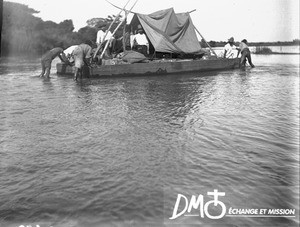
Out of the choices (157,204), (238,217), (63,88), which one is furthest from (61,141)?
(63,88)

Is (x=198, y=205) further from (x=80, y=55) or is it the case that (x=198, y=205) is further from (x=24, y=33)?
(x=24, y=33)

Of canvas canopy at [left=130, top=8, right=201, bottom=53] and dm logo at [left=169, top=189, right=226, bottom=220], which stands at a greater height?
canvas canopy at [left=130, top=8, right=201, bottom=53]

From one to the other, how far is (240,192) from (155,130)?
2050 mm

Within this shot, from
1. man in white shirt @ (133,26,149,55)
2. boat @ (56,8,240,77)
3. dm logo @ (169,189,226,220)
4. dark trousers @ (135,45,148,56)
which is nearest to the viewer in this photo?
dm logo @ (169,189,226,220)

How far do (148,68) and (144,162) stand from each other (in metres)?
9.34

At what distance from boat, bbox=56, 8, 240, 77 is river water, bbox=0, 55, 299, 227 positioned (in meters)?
5.71

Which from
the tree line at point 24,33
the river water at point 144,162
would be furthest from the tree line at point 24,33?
the river water at point 144,162

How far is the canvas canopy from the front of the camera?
1384 centimetres

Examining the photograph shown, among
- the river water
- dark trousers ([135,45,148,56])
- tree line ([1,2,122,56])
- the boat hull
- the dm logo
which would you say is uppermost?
tree line ([1,2,122,56])

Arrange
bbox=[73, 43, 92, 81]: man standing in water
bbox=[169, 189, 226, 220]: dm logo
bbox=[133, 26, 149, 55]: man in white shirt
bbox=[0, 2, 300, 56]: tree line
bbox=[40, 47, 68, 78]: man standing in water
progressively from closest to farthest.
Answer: bbox=[169, 189, 226, 220]: dm logo → bbox=[73, 43, 92, 81]: man standing in water → bbox=[40, 47, 68, 78]: man standing in water → bbox=[133, 26, 149, 55]: man in white shirt → bbox=[0, 2, 300, 56]: tree line

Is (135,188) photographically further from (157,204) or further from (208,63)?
(208,63)

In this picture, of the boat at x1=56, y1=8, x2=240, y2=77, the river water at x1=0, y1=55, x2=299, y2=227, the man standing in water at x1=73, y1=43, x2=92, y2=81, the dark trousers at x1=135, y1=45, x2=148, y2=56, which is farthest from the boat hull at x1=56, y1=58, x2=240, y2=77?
the river water at x1=0, y1=55, x2=299, y2=227

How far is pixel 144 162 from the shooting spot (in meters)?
3.28

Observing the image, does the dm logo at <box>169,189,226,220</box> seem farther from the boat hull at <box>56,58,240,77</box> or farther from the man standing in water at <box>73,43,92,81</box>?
the boat hull at <box>56,58,240,77</box>
